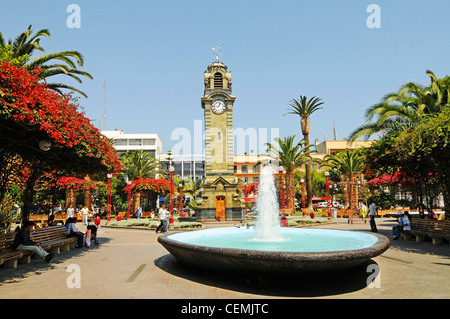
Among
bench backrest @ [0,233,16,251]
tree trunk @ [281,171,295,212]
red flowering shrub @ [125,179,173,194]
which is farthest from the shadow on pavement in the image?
tree trunk @ [281,171,295,212]

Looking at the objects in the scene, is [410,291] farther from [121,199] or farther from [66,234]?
[121,199]

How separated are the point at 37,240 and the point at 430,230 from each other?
16.2 metres

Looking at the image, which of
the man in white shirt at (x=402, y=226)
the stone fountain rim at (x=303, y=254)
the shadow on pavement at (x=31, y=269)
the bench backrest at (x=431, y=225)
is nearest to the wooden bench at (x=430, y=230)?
the bench backrest at (x=431, y=225)

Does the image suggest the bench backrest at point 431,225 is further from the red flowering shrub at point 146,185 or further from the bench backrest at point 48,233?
the red flowering shrub at point 146,185

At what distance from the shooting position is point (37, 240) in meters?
11.1

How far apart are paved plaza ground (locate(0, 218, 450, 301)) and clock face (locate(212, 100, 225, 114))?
2460 cm

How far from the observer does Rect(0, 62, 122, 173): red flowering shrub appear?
26.0 ft

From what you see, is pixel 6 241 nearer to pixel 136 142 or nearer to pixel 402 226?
pixel 402 226

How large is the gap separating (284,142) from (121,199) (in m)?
25.5

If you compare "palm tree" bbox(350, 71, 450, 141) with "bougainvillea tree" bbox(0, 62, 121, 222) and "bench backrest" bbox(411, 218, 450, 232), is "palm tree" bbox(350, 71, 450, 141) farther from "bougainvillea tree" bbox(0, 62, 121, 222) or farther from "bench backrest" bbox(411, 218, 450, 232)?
"bougainvillea tree" bbox(0, 62, 121, 222)

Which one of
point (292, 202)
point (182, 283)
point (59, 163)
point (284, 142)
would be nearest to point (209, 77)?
point (284, 142)

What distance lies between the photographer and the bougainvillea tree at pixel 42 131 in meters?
7.95

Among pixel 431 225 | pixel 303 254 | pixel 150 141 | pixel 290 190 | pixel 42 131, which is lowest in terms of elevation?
pixel 431 225

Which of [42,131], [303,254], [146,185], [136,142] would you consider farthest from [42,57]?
[136,142]
